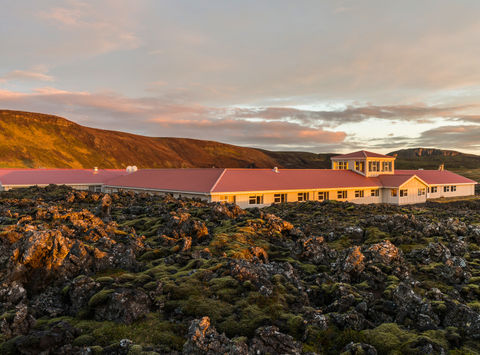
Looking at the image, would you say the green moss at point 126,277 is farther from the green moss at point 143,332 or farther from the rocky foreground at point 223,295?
the green moss at point 143,332

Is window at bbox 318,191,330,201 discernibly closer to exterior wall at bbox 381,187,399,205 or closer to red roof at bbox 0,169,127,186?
exterior wall at bbox 381,187,399,205

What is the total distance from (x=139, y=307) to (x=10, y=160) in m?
210

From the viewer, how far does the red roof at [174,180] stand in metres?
47.9

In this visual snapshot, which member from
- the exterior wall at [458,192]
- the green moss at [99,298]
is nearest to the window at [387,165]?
the exterior wall at [458,192]

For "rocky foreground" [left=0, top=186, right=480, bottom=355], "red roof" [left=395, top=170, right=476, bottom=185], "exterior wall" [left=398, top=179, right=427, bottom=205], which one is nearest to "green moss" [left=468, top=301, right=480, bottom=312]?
"rocky foreground" [left=0, top=186, right=480, bottom=355]

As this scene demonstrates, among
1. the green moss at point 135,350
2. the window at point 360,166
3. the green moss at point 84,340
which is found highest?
the window at point 360,166

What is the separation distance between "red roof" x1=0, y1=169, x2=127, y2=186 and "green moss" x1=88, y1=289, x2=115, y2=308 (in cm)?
5904

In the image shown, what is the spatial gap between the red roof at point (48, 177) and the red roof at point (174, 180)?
566 centimetres

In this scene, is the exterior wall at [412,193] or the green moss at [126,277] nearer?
the green moss at [126,277]

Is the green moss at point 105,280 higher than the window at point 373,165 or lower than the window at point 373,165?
lower

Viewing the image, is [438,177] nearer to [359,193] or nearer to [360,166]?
[360,166]

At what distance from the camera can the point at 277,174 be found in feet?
184

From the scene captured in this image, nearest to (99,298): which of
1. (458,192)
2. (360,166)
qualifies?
(360,166)

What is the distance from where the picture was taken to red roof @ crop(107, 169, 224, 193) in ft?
157
